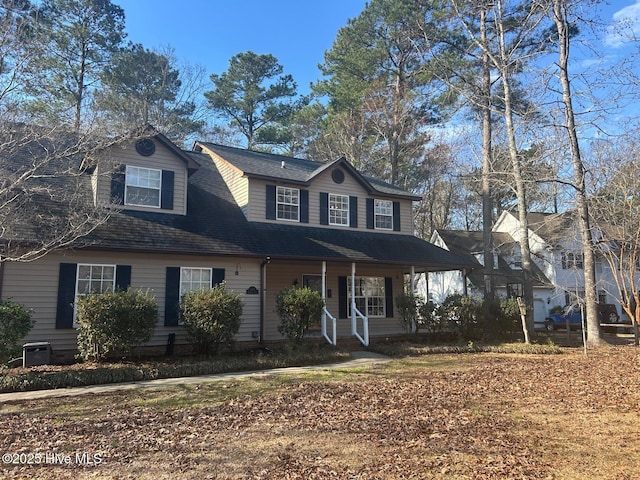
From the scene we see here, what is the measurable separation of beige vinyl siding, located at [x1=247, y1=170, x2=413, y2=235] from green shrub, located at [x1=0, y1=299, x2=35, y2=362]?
7.38m

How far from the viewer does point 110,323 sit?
9.70 meters

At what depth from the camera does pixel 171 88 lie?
92.3 ft

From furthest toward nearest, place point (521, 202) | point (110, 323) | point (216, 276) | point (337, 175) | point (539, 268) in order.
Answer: point (539, 268), point (521, 202), point (337, 175), point (216, 276), point (110, 323)

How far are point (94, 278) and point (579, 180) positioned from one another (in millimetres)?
15807

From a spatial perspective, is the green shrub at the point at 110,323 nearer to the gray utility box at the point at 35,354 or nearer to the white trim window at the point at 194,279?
the gray utility box at the point at 35,354

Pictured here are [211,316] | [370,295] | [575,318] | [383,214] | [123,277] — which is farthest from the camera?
[575,318]

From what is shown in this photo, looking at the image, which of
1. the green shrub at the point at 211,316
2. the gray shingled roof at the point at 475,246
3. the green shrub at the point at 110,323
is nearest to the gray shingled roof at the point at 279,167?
the green shrub at the point at 211,316

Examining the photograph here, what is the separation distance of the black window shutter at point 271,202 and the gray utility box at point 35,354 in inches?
301

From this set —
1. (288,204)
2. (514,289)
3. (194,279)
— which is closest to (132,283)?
(194,279)

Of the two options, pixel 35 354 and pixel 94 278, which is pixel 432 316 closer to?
pixel 94 278

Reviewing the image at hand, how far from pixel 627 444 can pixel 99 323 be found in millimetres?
9535

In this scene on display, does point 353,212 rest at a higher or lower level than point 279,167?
lower

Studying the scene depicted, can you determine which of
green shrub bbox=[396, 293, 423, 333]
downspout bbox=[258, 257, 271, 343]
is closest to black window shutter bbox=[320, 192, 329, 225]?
downspout bbox=[258, 257, 271, 343]

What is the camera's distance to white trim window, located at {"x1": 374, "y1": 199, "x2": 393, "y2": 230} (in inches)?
695
